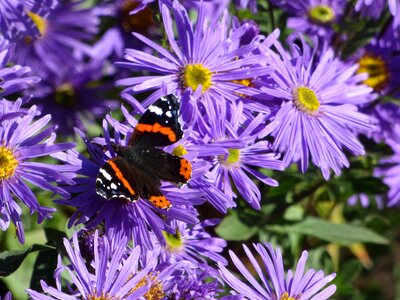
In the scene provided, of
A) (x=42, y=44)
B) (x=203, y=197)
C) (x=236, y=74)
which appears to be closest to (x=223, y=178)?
(x=203, y=197)

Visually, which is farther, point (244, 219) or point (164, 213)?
point (244, 219)

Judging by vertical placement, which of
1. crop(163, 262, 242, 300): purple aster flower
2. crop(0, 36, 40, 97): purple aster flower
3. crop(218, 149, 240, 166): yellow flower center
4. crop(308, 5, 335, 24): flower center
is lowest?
crop(163, 262, 242, 300): purple aster flower

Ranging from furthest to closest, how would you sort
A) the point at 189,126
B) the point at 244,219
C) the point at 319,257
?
the point at 319,257 → the point at 244,219 → the point at 189,126

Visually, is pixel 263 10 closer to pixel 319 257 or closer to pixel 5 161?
pixel 319 257

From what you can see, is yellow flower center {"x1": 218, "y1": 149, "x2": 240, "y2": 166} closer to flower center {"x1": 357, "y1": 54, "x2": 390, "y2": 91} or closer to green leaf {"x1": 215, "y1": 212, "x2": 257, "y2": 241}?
green leaf {"x1": 215, "y1": 212, "x2": 257, "y2": 241}

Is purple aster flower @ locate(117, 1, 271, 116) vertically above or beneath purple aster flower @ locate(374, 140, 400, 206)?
beneath

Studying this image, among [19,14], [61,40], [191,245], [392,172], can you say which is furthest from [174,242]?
[61,40]

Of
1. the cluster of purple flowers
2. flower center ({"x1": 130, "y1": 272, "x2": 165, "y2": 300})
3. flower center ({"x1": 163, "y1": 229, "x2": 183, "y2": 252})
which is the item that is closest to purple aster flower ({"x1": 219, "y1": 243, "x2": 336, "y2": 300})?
the cluster of purple flowers

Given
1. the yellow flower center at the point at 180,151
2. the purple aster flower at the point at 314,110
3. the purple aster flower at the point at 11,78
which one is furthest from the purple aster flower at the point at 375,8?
the purple aster flower at the point at 11,78
